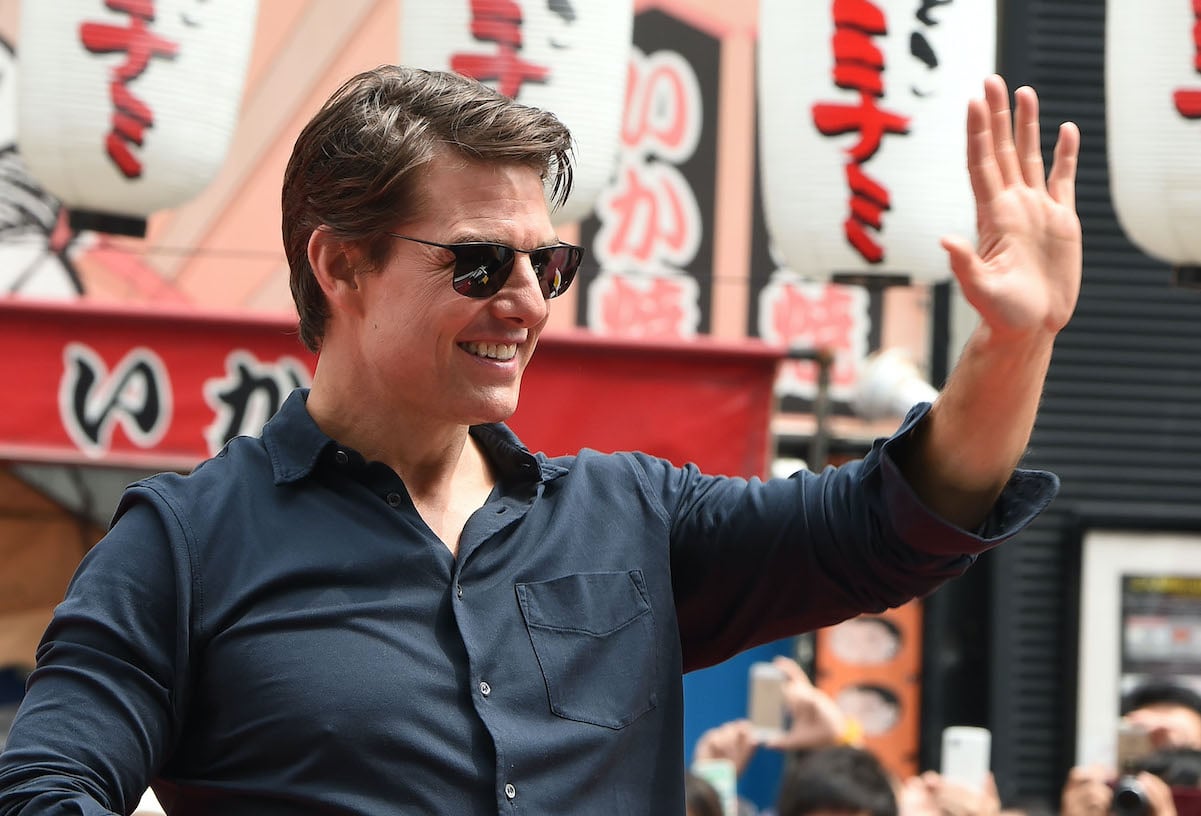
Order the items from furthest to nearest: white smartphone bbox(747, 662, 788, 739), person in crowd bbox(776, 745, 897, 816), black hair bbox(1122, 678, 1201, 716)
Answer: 1. white smartphone bbox(747, 662, 788, 739)
2. black hair bbox(1122, 678, 1201, 716)
3. person in crowd bbox(776, 745, 897, 816)

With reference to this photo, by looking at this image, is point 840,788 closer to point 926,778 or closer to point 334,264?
point 926,778

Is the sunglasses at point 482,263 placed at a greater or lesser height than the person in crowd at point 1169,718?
greater

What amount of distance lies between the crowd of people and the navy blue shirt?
6.35 ft

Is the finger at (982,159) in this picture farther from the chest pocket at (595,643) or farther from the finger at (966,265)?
the chest pocket at (595,643)

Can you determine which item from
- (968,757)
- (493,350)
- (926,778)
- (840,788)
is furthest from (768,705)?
(493,350)

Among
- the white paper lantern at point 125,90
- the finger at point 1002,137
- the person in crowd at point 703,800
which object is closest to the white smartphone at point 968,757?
the person in crowd at point 703,800

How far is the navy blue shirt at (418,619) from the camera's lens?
1660mm

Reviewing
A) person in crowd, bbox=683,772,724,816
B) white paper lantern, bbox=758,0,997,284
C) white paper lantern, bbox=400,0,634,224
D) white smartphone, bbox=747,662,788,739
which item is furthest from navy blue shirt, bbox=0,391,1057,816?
white smartphone, bbox=747,662,788,739

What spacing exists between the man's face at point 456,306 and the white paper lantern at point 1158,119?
3.12 metres

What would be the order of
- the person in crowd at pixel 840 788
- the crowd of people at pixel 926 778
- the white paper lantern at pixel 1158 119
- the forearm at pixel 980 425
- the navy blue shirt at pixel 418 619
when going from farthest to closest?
the white paper lantern at pixel 1158 119, the person in crowd at pixel 840 788, the crowd of people at pixel 926 778, the forearm at pixel 980 425, the navy blue shirt at pixel 418 619

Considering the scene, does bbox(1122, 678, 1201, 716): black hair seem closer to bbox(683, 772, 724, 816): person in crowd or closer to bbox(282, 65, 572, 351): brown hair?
bbox(683, 772, 724, 816): person in crowd

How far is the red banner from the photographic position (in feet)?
18.6

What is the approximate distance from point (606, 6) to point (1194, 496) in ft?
17.6

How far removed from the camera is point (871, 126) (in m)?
4.89
